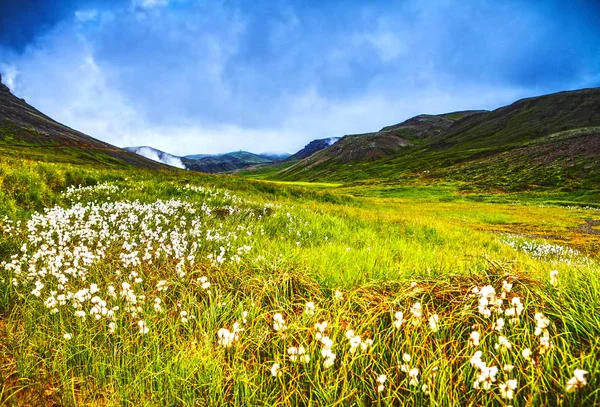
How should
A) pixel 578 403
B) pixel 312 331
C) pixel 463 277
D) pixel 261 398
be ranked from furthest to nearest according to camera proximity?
pixel 463 277, pixel 312 331, pixel 261 398, pixel 578 403

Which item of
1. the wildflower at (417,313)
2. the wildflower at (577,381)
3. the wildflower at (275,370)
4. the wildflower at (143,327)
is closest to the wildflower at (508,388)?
the wildflower at (577,381)

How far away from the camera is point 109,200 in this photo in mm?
10312

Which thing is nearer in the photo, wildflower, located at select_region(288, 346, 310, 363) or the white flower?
the white flower

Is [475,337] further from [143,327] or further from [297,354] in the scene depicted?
[143,327]

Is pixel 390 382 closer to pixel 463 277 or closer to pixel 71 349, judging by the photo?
pixel 463 277

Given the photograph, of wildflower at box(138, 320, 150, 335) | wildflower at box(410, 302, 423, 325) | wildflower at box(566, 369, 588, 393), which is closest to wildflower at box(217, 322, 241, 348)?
wildflower at box(138, 320, 150, 335)

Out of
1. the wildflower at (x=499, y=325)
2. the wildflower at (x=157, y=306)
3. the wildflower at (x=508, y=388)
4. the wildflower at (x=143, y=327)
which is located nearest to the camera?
the wildflower at (x=508, y=388)

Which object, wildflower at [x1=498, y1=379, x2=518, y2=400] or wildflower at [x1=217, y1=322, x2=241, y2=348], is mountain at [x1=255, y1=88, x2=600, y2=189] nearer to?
wildflower at [x1=498, y1=379, x2=518, y2=400]

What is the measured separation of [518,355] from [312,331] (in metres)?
1.86

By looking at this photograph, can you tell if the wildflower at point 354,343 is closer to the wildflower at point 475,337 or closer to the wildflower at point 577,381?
the wildflower at point 475,337

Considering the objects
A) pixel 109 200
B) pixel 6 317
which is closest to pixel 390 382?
pixel 6 317

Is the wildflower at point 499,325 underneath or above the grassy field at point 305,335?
above

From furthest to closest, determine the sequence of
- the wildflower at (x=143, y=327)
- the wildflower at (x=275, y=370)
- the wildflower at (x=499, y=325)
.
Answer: the wildflower at (x=143, y=327) < the wildflower at (x=275, y=370) < the wildflower at (x=499, y=325)

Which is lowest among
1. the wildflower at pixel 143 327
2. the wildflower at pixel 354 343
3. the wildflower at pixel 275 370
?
the wildflower at pixel 275 370
